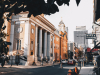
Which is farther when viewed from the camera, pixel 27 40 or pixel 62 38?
pixel 62 38

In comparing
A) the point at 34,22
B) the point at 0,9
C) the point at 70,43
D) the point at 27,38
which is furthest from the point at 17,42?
the point at 70,43

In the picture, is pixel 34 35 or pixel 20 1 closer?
pixel 20 1

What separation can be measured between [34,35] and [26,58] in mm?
7720

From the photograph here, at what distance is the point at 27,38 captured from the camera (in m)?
32.8

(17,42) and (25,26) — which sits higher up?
(25,26)

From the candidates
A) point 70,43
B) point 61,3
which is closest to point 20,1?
point 61,3

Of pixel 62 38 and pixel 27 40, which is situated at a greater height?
pixel 62 38

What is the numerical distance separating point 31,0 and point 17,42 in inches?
1271

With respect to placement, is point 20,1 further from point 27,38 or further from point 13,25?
point 13,25

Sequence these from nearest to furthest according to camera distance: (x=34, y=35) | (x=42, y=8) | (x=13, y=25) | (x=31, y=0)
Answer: (x=31, y=0) < (x=42, y=8) < (x=13, y=25) < (x=34, y=35)

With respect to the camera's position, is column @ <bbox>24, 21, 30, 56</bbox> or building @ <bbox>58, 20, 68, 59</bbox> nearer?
column @ <bbox>24, 21, 30, 56</bbox>

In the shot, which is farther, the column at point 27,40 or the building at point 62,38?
the building at point 62,38

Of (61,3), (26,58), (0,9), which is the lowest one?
(26,58)

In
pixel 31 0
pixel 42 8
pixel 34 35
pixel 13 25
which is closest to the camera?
pixel 31 0
